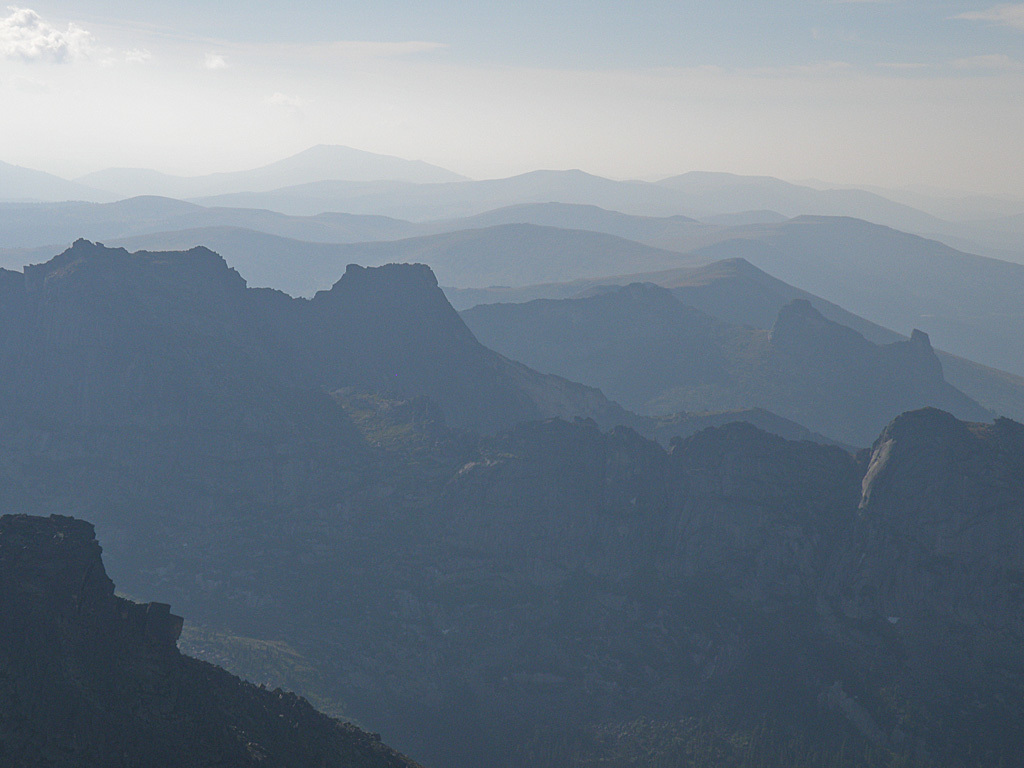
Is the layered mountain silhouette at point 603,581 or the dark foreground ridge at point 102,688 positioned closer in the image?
the dark foreground ridge at point 102,688

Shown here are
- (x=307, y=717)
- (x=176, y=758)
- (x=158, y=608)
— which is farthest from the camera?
(x=307, y=717)

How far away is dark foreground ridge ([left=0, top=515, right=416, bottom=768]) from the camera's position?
2601 inches

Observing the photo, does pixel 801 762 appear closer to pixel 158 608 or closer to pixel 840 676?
pixel 840 676

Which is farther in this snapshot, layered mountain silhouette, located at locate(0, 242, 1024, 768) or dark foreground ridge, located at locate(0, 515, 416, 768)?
layered mountain silhouette, located at locate(0, 242, 1024, 768)

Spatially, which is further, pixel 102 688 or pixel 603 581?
pixel 603 581

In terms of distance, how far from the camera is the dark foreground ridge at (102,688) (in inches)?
2601

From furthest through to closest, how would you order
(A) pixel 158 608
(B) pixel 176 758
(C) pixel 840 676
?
(C) pixel 840 676, (A) pixel 158 608, (B) pixel 176 758

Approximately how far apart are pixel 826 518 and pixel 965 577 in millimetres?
27039

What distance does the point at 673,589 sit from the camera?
169250 millimetres

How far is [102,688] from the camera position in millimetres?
71125

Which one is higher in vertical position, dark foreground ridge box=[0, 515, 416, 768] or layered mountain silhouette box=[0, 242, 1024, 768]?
dark foreground ridge box=[0, 515, 416, 768]

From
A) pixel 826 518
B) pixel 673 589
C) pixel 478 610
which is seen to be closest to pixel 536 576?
pixel 478 610

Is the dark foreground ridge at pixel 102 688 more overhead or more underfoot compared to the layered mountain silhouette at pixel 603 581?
more overhead

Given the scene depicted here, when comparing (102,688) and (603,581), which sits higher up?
(102,688)
